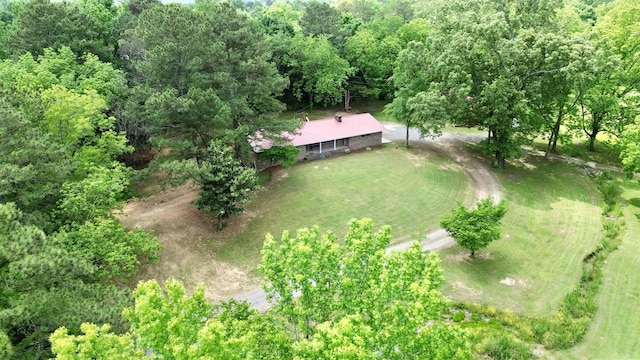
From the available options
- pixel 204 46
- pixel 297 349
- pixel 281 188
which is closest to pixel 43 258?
pixel 297 349

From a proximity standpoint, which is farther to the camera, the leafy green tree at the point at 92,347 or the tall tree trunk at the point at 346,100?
the tall tree trunk at the point at 346,100

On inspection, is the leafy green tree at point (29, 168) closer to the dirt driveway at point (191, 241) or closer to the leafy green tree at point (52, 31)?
the dirt driveway at point (191, 241)

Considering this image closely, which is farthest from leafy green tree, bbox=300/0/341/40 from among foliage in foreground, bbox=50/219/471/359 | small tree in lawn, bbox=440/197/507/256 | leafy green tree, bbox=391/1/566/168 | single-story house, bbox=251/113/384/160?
foliage in foreground, bbox=50/219/471/359

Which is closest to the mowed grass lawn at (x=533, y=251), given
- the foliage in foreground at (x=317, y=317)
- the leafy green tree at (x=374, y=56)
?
the foliage in foreground at (x=317, y=317)

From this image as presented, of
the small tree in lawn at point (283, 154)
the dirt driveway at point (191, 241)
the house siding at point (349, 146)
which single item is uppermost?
the small tree in lawn at point (283, 154)

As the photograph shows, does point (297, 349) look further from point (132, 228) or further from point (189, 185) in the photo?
point (189, 185)

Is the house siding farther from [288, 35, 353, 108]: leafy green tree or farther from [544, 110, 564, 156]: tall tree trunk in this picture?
[544, 110, 564, 156]: tall tree trunk
